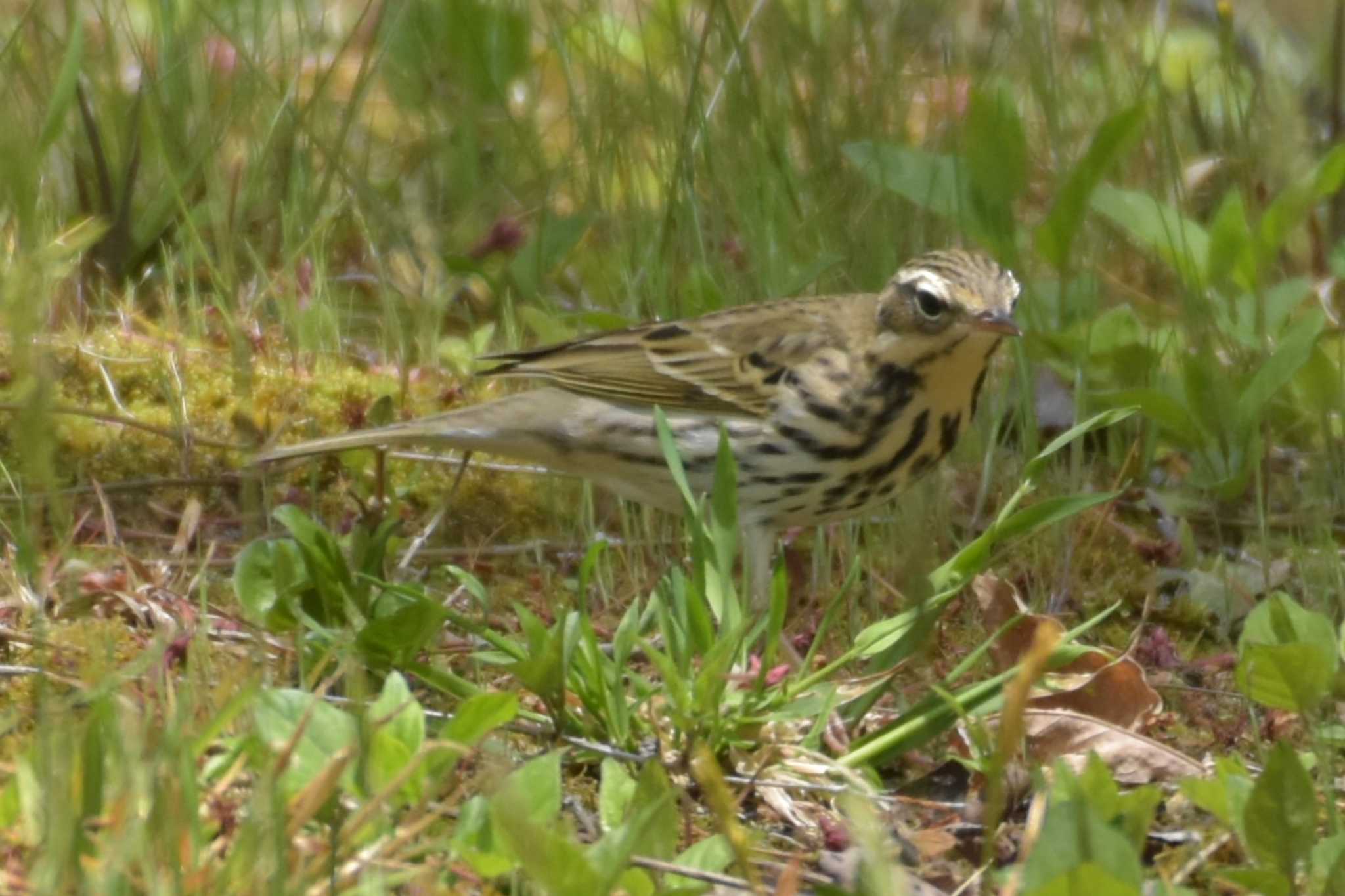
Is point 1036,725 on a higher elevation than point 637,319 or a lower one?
lower

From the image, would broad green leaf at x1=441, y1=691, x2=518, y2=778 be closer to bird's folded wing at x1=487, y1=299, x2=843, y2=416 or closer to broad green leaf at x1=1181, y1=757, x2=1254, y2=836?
broad green leaf at x1=1181, y1=757, x2=1254, y2=836

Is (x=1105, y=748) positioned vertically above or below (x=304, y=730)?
below

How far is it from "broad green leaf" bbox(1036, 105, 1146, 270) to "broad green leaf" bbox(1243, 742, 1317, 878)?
6.89ft

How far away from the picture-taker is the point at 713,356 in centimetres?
447

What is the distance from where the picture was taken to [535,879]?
2.41 meters

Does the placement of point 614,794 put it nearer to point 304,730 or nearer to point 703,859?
point 703,859

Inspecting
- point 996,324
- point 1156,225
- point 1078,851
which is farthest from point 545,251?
point 1078,851

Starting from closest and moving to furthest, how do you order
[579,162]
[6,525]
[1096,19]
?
[6,525], [1096,19], [579,162]

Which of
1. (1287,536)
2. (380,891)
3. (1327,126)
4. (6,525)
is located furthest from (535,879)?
(1327,126)

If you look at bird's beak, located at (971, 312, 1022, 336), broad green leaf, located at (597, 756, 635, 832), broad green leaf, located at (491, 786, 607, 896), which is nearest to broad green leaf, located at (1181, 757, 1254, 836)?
broad green leaf, located at (597, 756, 635, 832)

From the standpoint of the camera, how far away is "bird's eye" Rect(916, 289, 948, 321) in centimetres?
407

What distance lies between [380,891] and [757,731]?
3.31 ft

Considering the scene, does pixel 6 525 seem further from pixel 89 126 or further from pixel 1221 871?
pixel 1221 871

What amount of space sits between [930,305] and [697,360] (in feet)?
2.05
